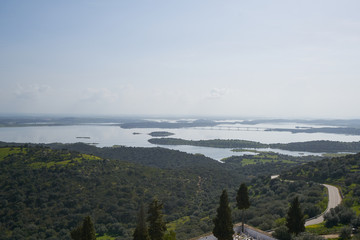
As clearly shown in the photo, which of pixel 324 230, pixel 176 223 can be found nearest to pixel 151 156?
pixel 176 223

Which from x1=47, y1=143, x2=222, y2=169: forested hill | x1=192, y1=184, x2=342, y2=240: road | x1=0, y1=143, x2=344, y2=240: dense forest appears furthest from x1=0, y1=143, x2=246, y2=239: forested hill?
x1=47, y1=143, x2=222, y2=169: forested hill

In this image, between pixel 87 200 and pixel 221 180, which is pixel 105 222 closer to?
pixel 87 200

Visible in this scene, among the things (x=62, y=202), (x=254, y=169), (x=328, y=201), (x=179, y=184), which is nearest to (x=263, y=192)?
(x=328, y=201)

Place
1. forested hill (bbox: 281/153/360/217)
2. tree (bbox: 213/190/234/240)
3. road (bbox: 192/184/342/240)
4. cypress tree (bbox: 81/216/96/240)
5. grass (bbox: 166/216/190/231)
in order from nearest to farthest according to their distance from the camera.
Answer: cypress tree (bbox: 81/216/96/240) < tree (bbox: 213/190/234/240) < road (bbox: 192/184/342/240) < forested hill (bbox: 281/153/360/217) < grass (bbox: 166/216/190/231)

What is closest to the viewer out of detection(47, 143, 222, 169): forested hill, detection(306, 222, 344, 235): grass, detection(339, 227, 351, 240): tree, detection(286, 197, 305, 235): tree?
detection(339, 227, 351, 240): tree

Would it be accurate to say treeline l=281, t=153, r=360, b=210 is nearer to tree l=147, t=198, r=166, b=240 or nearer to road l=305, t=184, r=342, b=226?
road l=305, t=184, r=342, b=226

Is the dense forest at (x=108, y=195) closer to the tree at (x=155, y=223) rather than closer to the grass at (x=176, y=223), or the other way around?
the grass at (x=176, y=223)

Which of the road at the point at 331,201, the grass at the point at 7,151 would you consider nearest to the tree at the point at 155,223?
the road at the point at 331,201

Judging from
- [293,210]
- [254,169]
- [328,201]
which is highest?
[293,210]
